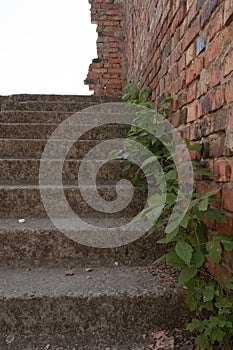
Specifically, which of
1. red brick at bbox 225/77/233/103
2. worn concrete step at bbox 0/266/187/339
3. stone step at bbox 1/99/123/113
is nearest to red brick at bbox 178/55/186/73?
red brick at bbox 225/77/233/103

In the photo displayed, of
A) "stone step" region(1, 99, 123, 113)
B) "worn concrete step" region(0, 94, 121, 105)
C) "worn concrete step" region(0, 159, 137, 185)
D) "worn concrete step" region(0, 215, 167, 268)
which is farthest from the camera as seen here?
"worn concrete step" region(0, 94, 121, 105)

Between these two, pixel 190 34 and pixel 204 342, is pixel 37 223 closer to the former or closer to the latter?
pixel 204 342

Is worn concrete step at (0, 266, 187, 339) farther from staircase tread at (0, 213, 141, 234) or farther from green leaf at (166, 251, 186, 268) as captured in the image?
staircase tread at (0, 213, 141, 234)

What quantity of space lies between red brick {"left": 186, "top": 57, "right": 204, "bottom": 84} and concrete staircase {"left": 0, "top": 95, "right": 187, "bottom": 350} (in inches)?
27.0

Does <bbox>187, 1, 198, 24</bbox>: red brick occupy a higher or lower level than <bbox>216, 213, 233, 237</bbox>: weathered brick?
higher

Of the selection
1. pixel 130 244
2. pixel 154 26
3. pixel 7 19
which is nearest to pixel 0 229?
pixel 130 244

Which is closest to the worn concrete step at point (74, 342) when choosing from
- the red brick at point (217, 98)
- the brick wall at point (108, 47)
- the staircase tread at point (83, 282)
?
the staircase tread at point (83, 282)

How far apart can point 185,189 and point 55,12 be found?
7.18 metres

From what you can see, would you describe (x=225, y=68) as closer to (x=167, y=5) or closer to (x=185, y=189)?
(x=185, y=189)

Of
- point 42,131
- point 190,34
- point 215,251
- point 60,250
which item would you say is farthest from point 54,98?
point 215,251

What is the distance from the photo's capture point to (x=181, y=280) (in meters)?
0.86

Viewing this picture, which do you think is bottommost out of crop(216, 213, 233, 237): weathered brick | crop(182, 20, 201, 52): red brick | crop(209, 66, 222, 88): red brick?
crop(216, 213, 233, 237): weathered brick

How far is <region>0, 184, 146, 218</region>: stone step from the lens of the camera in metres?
1.55

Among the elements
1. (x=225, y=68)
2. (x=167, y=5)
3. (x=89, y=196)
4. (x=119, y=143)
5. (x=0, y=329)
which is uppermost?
(x=167, y=5)
